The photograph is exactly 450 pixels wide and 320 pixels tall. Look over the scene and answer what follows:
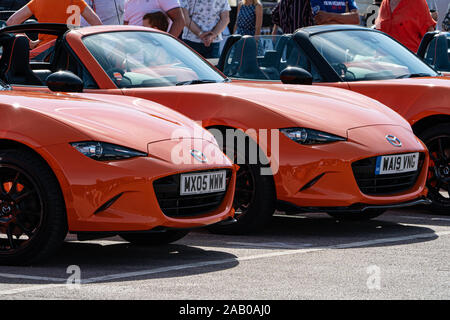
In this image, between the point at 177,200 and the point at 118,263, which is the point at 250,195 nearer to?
the point at 177,200

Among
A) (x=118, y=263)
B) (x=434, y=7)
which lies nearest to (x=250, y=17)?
(x=434, y=7)

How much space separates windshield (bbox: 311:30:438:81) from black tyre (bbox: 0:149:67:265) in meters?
4.07

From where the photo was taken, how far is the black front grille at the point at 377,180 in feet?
24.5

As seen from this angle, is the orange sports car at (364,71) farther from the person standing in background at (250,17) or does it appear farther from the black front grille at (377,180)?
the person standing in background at (250,17)

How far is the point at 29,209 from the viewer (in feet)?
20.2

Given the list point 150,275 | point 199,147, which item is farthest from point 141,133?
point 150,275

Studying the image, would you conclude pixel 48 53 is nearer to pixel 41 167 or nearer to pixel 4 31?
pixel 4 31

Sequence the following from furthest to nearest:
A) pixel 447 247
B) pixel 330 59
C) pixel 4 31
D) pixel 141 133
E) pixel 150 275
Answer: pixel 330 59
pixel 4 31
pixel 447 247
pixel 141 133
pixel 150 275

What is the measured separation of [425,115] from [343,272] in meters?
3.13

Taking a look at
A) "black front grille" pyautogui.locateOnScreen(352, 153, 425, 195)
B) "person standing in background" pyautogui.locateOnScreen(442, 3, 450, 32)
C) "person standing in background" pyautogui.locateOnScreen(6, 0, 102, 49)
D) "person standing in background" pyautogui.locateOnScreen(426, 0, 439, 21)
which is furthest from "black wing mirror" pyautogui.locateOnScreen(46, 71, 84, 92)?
"person standing in background" pyautogui.locateOnScreen(426, 0, 439, 21)

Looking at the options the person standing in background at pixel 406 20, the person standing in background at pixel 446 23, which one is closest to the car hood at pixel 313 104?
the person standing in background at pixel 406 20

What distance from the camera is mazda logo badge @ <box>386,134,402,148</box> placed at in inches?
302

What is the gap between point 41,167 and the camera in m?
6.10

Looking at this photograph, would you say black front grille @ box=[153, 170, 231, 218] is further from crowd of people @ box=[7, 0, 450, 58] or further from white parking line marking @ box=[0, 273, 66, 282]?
crowd of people @ box=[7, 0, 450, 58]
